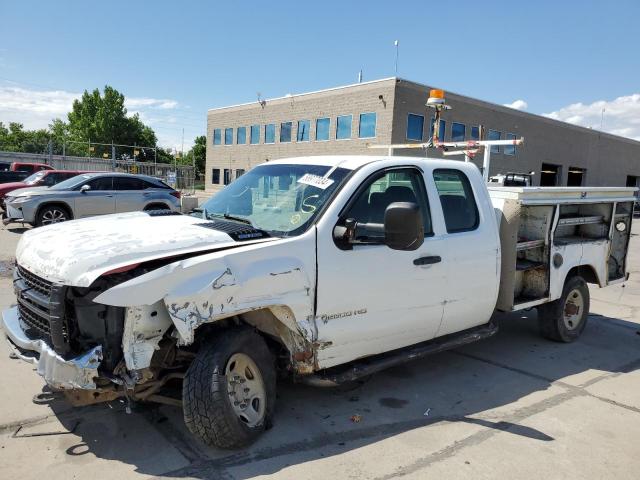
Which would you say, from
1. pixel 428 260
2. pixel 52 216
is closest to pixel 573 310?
pixel 428 260

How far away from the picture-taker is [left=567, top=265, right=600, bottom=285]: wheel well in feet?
20.2

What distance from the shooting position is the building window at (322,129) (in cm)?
3394

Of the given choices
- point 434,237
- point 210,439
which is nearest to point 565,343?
point 434,237

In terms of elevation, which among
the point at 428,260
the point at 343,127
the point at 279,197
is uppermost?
the point at 343,127

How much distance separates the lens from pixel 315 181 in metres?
3.98

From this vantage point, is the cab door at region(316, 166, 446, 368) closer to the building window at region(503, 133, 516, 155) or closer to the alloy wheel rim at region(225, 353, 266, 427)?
the alloy wheel rim at region(225, 353, 266, 427)

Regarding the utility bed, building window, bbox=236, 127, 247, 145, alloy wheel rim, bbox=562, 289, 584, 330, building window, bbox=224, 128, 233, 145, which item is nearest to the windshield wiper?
the utility bed

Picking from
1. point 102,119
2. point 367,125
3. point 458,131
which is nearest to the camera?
point 367,125

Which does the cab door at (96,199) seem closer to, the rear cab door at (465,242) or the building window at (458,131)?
the rear cab door at (465,242)

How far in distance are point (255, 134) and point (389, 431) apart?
38.3m

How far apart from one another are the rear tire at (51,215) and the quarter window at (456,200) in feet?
36.2

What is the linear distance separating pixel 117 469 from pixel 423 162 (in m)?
3.20

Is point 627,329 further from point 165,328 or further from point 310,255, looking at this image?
point 165,328

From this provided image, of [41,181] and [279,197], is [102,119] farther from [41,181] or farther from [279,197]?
[279,197]
